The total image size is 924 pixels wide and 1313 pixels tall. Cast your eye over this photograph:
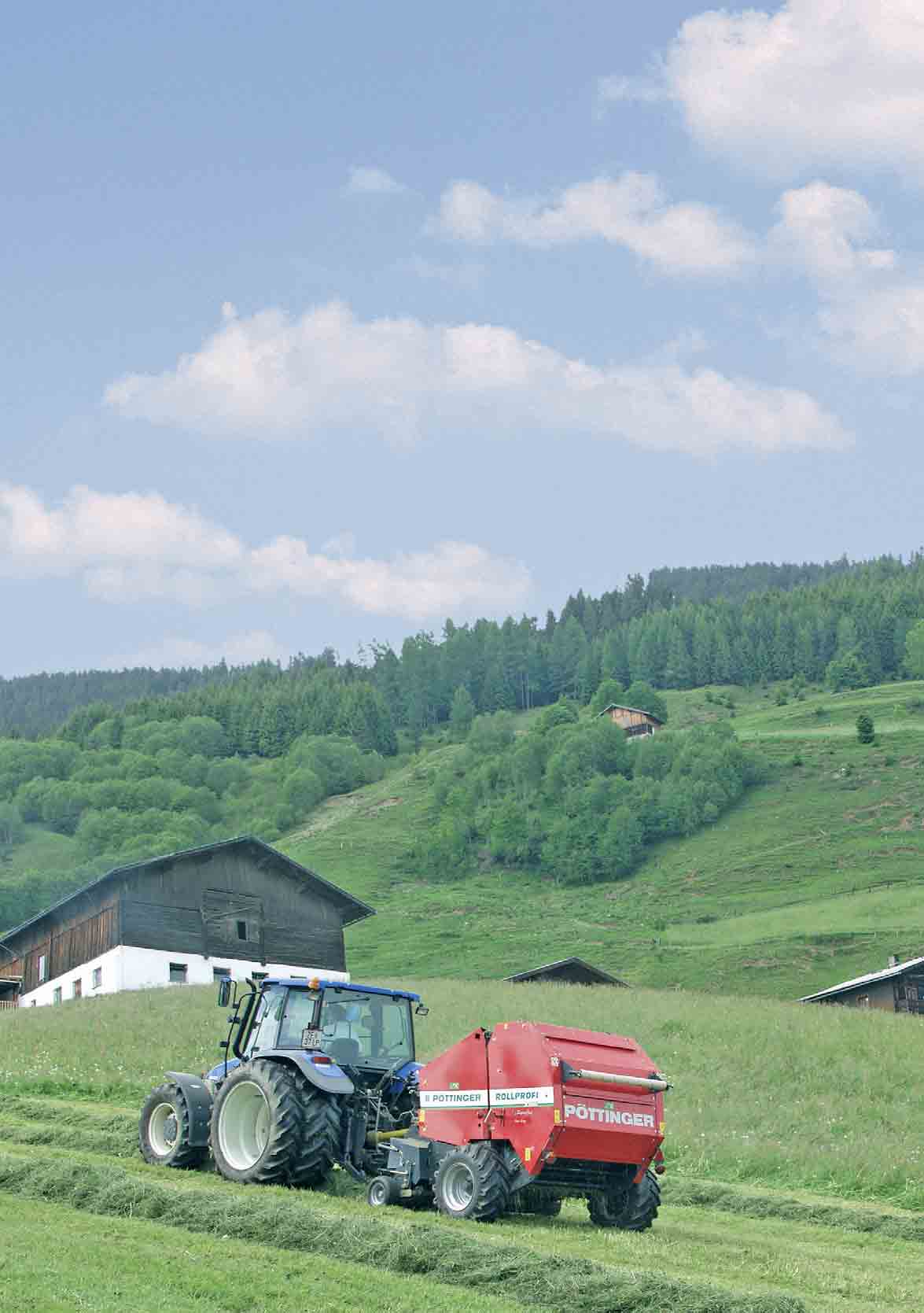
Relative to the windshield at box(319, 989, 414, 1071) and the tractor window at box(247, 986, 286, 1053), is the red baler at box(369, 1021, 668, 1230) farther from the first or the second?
the tractor window at box(247, 986, 286, 1053)

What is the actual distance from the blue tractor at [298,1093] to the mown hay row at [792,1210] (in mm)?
4515

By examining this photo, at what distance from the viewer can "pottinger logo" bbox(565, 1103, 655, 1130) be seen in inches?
617

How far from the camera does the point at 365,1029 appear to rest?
18.7 meters

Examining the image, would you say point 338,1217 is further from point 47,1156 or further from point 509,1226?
point 47,1156

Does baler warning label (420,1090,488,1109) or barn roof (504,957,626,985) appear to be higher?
baler warning label (420,1090,488,1109)

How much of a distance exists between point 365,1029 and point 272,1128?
212 cm

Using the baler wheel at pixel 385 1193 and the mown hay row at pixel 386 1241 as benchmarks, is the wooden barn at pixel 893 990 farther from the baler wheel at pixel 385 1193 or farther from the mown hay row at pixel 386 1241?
the mown hay row at pixel 386 1241

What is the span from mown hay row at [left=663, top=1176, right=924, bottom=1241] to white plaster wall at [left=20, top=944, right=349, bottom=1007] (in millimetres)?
38820

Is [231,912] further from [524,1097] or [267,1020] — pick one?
[524,1097]

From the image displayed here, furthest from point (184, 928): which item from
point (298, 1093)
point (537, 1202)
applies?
point (537, 1202)

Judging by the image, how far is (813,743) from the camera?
16888 centimetres

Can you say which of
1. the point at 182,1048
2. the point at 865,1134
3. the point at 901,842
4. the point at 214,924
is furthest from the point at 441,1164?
the point at 901,842

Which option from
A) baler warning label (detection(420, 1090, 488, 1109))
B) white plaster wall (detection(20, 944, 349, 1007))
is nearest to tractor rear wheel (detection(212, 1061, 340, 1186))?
baler warning label (detection(420, 1090, 488, 1109))

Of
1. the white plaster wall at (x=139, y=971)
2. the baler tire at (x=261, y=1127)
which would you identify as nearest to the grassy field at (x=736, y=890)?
the white plaster wall at (x=139, y=971)
